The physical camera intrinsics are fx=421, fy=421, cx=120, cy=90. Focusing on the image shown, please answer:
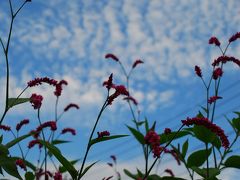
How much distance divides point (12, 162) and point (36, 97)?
88cm

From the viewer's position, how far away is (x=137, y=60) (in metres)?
7.01

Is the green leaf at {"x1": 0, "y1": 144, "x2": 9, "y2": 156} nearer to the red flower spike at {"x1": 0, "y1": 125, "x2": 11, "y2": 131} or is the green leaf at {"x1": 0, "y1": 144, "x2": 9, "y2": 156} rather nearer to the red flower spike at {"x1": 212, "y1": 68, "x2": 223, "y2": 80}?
the red flower spike at {"x1": 0, "y1": 125, "x2": 11, "y2": 131}

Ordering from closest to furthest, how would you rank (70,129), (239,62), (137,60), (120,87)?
(120,87), (239,62), (70,129), (137,60)

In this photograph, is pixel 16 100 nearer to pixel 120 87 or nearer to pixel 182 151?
pixel 120 87

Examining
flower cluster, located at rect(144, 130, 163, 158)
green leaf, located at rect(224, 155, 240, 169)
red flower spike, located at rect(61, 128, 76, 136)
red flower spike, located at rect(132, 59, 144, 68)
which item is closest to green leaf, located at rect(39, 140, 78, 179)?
flower cluster, located at rect(144, 130, 163, 158)

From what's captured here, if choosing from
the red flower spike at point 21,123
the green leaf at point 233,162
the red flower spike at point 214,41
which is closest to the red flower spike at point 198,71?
the red flower spike at point 214,41

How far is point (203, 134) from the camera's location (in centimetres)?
335

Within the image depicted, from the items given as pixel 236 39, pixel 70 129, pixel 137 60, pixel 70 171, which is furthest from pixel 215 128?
pixel 137 60

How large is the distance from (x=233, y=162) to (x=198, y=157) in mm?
277

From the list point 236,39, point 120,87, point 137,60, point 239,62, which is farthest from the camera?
point 137,60

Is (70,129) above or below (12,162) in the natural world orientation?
above

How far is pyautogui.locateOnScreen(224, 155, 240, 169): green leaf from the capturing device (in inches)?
129

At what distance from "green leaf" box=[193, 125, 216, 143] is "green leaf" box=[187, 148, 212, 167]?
99 mm

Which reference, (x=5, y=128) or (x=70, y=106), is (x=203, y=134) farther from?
(x=70, y=106)
